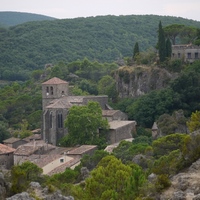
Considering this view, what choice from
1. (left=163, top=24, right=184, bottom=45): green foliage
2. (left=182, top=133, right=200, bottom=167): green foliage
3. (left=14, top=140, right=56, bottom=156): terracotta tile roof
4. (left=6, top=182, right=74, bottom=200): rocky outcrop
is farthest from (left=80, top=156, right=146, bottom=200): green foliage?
(left=163, top=24, right=184, bottom=45): green foliage

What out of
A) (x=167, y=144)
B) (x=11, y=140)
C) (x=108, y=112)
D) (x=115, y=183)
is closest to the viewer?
(x=115, y=183)

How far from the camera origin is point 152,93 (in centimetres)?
6688

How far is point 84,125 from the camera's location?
62094 millimetres

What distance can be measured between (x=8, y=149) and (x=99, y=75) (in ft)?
136

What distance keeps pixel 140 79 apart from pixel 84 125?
1222 centimetres

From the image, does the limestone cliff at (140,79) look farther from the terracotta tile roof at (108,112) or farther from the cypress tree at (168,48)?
the terracotta tile roof at (108,112)

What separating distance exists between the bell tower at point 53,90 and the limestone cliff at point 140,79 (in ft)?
22.4

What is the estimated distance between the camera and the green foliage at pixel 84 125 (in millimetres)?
61844

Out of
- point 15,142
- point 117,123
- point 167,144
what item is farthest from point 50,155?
point 15,142

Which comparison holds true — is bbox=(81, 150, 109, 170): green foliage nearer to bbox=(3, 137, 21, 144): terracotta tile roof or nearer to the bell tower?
the bell tower

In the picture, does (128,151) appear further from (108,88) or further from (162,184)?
(108,88)

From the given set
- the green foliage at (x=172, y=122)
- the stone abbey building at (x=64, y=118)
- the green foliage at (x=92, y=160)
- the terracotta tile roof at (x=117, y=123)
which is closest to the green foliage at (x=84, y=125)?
the terracotta tile roof at (x=117, y=123)

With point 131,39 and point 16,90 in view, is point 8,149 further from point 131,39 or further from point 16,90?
point 131,39

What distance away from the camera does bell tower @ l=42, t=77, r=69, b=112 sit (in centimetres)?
7094
